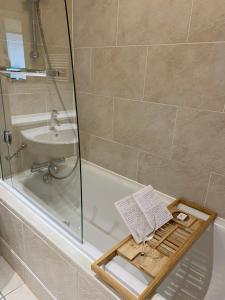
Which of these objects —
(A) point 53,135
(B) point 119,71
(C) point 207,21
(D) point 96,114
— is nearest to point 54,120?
(A) point 53,135

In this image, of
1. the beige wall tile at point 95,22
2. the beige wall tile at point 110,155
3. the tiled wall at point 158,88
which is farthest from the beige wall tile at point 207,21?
the beige wall tile at point 110,155

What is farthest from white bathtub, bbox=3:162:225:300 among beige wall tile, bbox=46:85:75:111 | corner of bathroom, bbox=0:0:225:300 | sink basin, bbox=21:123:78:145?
beige wall tile, bbox=46:85:75:111

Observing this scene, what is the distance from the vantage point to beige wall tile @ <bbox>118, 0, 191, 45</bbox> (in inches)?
48.5

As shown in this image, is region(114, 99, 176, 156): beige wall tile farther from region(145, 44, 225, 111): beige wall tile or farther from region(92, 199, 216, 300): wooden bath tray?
region(92, 199, 216, 300): wooden bath tray

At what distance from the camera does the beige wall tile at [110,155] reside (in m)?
1.71

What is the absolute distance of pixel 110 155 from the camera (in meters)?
1.84

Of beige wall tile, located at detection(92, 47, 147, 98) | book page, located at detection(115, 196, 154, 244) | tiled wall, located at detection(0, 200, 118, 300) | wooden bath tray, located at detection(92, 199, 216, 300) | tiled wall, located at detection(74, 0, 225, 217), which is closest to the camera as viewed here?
wooden bath tray, located at detection(92, 199, 216, 300)

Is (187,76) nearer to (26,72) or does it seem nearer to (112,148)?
Answer: (112,148)

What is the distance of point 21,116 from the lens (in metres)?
1.74

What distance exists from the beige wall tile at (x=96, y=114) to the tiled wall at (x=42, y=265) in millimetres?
887

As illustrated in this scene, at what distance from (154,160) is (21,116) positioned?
106 cm

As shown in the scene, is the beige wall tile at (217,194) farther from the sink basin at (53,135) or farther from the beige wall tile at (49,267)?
the sink basin at (53,135)

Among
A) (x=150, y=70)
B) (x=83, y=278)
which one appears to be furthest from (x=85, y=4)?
(x=83, y=278)

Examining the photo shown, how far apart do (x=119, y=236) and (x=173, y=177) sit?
62 centimetres
